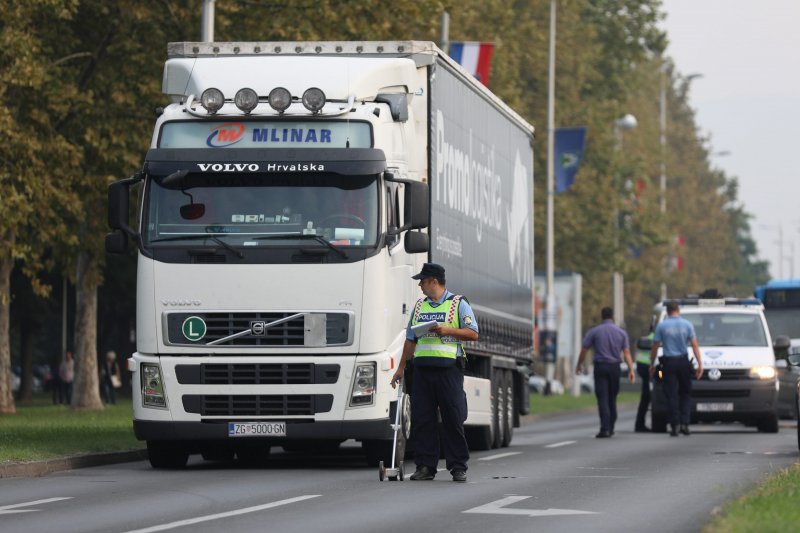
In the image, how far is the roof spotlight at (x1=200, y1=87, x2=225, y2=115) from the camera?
63.0 feet

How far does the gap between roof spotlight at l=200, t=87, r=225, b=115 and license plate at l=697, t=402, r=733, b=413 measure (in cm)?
1353

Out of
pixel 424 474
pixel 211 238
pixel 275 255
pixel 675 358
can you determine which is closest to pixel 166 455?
pixel 211 238

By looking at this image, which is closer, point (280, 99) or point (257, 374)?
point (257, 374)

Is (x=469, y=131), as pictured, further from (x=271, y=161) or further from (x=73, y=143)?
(x=73, y=143)

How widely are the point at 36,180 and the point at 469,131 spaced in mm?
11727

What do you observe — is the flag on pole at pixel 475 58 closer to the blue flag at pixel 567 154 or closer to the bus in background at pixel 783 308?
the bus in background at pixel 783 308

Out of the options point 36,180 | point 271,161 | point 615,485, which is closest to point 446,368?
point 615,485

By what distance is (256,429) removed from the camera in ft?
62.2

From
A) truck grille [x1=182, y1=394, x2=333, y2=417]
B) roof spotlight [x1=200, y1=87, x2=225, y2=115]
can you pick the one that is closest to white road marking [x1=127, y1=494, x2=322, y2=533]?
truck grille [x1=182, y1=394, x2=333, y2=417]

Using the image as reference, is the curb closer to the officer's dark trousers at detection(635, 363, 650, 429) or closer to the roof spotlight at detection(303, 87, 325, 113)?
the roof spotlight at detection(303, 87, 325, 113)

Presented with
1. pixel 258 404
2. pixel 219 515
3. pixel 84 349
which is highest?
pixel 84 349

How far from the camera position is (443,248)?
68.5 ft

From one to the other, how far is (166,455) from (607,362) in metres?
9.94

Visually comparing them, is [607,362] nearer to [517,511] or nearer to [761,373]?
[761,373]
